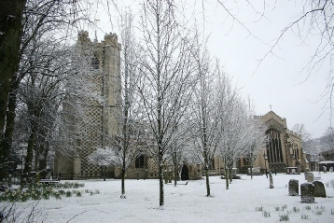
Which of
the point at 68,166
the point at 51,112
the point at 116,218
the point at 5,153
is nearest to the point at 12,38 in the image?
the point at 116,218

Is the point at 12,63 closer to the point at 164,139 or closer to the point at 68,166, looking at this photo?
the point at 164,139

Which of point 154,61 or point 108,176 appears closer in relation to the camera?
point 154,61

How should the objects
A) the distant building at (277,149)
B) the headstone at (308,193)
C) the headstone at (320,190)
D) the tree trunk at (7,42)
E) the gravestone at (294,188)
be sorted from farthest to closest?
the distant building at (277,149) → the gravestone at (294,188) → the headstone at (320,190) → the headstone at (308,193) → the tree trunk at (7,42)

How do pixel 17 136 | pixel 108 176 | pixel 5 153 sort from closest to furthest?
1. pixel 5 153
2. pixel 17 136
3. pixel 108 176

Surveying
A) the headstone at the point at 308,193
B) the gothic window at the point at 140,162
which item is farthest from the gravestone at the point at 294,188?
the gothic window at the point at 140,162

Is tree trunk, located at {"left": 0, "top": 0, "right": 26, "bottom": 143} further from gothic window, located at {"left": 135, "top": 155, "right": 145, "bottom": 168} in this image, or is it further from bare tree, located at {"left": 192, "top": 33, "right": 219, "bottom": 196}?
gothic window, located at {"left": 135, "top": 155, "right": 145, "bottom": 168}

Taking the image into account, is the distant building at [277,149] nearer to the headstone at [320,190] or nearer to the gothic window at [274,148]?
the gothic window at [274,148]

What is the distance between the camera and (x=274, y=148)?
41844mm

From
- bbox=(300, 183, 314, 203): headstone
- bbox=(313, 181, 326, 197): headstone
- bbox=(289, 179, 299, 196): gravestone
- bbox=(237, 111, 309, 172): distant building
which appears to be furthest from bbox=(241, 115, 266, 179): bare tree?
bbox=(300, 183, 314, 203): headstone

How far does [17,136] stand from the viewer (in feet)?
37.7

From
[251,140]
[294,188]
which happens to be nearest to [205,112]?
[294,188]

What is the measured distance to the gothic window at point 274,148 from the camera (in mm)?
41188

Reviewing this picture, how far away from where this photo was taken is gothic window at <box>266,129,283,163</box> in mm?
41188

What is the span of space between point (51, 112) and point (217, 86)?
1005 centimetres
